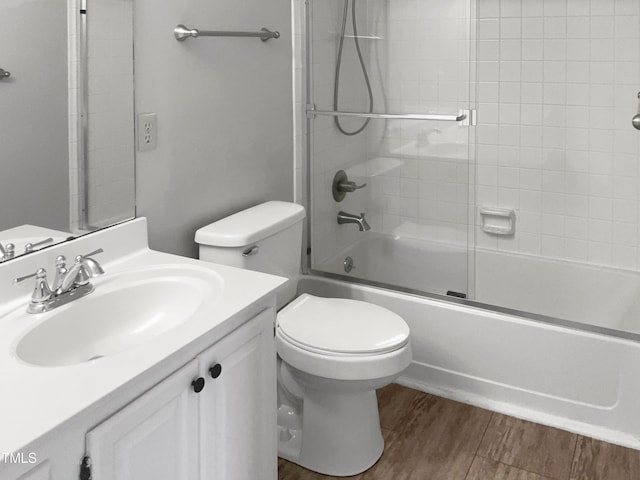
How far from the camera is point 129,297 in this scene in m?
1.61

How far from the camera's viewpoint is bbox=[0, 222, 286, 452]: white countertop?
0.98 metres

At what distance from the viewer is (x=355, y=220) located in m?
2.79

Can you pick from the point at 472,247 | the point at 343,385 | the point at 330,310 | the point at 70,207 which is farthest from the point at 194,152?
the point at 472,247

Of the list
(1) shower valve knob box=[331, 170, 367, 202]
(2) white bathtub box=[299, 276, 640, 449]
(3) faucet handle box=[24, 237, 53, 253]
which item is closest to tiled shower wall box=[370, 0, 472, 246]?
(1) shower valve knob box=[331, 170, 367, 202]

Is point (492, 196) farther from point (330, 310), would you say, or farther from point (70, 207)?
point (70, 207)

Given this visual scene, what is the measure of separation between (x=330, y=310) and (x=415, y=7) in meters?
1.27

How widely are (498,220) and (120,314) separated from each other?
6.67 ft

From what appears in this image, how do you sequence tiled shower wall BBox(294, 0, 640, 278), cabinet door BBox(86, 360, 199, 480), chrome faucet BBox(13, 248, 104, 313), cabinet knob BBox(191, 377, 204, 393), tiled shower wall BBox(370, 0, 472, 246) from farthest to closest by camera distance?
tiled shower wall BBox(294, 0, 640, 278)
tiled shower wall BBox(370, 0, 472, 246)
chrome faucet BBox(13, 248, 104, 313)
cabinet knob BBox(191, 377, 204, 393)
cabinet door BBox(86, 360, 199, 480)

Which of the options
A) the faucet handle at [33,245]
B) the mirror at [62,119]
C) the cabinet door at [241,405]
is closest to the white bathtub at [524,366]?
the cabinet door at [241,405]

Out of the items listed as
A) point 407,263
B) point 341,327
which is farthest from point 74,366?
point 407,263

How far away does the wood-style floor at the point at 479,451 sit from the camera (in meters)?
2.06

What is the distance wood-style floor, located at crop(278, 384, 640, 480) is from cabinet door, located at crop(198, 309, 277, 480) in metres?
0.52

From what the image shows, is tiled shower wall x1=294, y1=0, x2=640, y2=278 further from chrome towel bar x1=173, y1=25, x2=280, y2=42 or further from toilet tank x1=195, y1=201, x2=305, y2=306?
toilet tank x1=195, y1=201, x2=305, y2=306

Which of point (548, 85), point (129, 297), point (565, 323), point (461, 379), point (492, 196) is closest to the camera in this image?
point (129, 297)
